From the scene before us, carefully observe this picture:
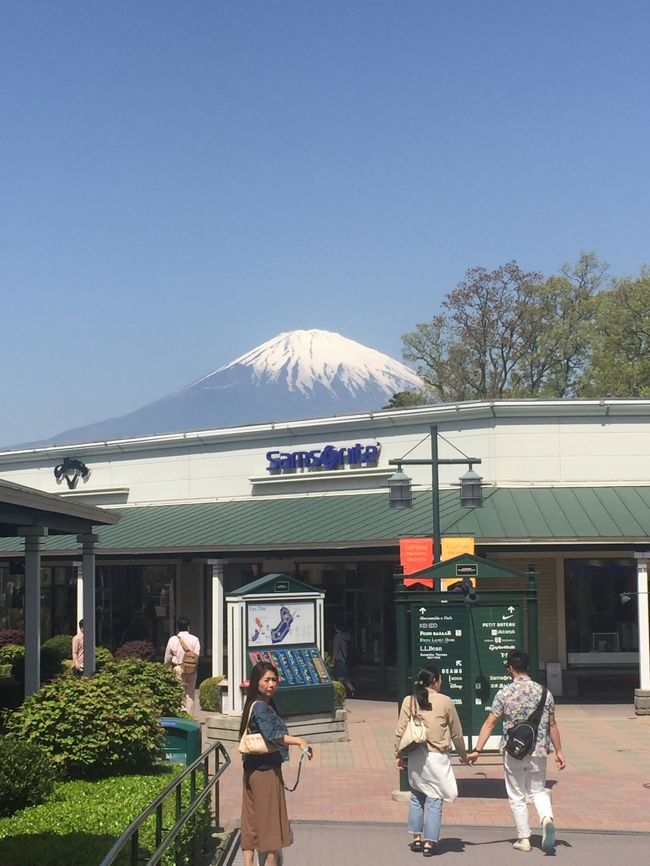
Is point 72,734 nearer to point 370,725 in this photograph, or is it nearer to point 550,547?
point 370,725

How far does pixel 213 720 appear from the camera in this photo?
65.8 ft

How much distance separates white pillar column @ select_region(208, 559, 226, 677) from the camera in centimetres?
2653

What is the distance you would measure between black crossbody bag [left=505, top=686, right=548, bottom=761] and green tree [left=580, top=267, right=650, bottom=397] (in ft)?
157

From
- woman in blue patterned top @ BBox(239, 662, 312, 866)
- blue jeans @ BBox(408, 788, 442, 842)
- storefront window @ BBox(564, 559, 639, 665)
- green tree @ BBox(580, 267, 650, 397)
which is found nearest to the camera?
woman in blue patterned top @ BBox(239, 662, 312, 866)

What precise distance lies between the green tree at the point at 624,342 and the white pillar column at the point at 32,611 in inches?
1749

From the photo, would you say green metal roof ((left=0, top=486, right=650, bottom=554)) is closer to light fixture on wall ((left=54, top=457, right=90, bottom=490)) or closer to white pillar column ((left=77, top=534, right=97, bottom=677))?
light fixture on wall ((left=54, top=457, right=90, bottom=490))

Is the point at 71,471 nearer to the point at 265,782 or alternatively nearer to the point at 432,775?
the point at 432,775

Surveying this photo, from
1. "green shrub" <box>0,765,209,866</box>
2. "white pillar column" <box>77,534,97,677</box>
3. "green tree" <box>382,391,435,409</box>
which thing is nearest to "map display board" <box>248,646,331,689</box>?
"white pillar column" <box>77,534,97,677</box>

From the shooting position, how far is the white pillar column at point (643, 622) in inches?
937

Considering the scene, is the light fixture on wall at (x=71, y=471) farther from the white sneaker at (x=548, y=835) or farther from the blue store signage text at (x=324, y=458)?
the white sneaker at (x=548, y=835)

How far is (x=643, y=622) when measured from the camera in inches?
948

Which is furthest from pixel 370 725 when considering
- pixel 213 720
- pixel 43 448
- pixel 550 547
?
pixel 43 448

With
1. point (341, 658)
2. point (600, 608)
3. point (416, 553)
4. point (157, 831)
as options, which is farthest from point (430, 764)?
point (600, 608)

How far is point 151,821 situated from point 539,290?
58.7 metres
